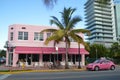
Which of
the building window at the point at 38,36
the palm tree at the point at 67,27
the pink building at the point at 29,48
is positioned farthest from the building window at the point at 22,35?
the palm tree at the point at 67,27

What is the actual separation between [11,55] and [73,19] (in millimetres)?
12677

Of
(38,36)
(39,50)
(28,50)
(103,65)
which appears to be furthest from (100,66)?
(38,36)

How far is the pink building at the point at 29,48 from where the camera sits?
4112 cm

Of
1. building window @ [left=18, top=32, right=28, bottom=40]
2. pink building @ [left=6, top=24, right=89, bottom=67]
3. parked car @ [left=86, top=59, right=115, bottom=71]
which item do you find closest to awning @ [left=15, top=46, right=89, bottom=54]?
pink building @ [left=6, top=24, right=89, bottom=67]

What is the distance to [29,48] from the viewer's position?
41.5 metres

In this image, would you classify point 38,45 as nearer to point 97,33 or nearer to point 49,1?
point 49,1

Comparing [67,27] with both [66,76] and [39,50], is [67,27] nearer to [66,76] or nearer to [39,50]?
[39,50]

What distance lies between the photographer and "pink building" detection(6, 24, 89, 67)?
135 ft

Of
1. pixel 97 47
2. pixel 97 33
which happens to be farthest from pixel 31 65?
pixel 97 33

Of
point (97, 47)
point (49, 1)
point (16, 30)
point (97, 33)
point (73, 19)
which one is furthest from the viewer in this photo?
point (97, 33)

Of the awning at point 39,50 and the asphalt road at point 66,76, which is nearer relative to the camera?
the asphalt road at point 66,76

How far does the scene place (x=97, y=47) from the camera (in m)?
87.8

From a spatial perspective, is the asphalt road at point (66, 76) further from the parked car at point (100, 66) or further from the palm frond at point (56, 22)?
the palm frond at point (56, 22)

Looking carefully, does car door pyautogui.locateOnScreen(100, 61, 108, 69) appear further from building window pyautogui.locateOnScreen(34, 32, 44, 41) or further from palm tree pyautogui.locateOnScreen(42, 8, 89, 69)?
building window pyautogui.locateOnScreen(34, 32, 44, 41)
